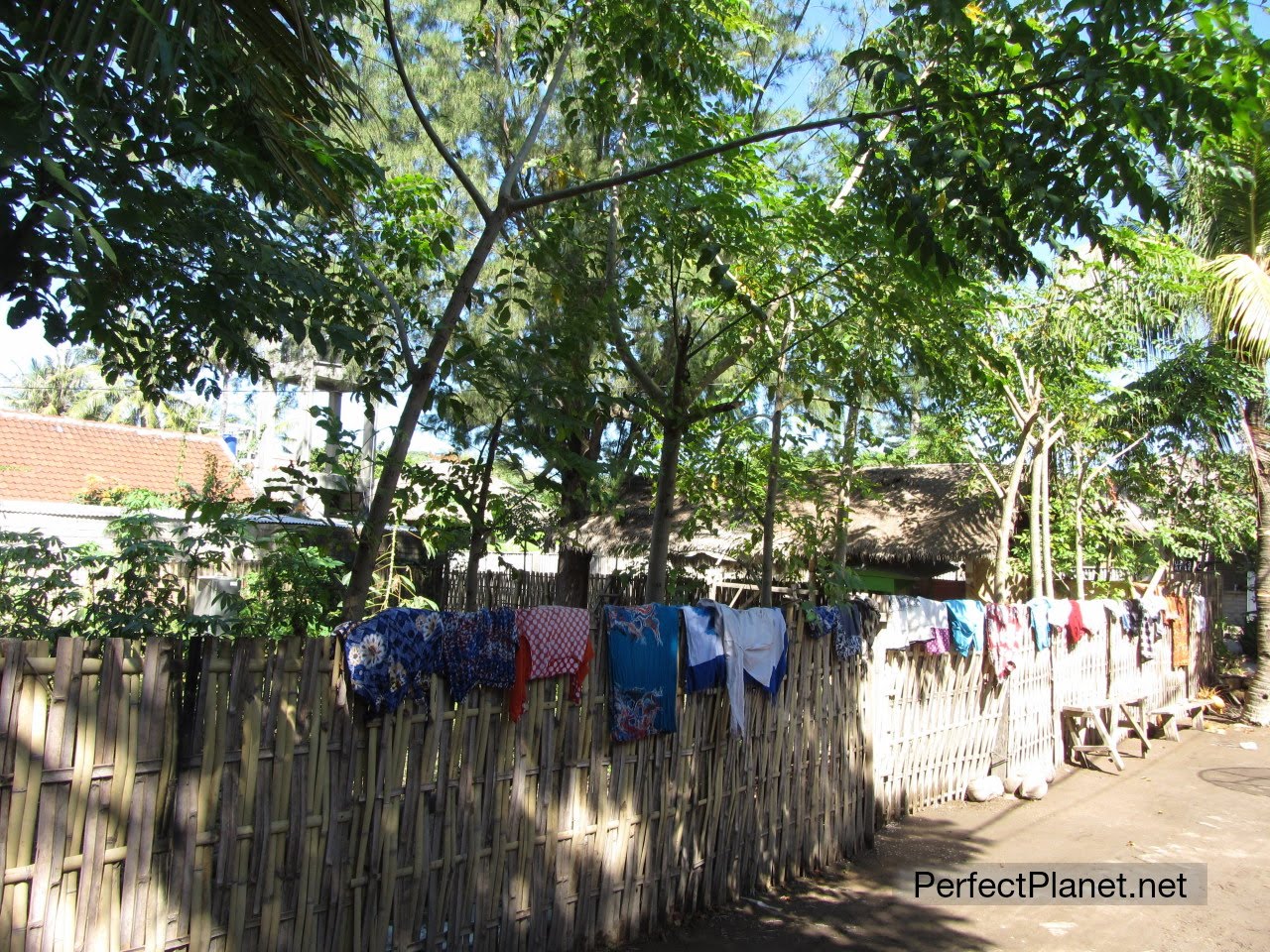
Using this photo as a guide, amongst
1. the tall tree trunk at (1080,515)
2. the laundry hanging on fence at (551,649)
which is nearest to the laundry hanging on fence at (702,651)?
the laundry hanging on fence at (551,649)

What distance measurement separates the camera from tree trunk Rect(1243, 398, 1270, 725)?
1437 cm

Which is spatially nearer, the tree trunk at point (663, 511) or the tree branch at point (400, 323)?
the tree branch at point (400, 323)

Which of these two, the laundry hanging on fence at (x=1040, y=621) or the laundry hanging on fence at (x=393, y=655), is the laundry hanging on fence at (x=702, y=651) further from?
the laundry hanging on fence at (x=1040, y=621)


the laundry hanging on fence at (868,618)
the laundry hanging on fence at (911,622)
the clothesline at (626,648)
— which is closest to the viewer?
the clothesline at (626,648)

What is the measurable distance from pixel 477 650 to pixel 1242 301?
13.1 m

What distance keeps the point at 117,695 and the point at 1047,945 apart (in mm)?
5163

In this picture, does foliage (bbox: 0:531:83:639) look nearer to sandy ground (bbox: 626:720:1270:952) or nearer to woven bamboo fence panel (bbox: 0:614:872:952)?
woven bamboo fence panel (bbox: 0:614:872:952)

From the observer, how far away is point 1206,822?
864cm

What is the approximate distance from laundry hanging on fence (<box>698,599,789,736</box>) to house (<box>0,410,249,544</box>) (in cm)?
1239

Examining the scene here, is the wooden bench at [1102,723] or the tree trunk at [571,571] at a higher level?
the tree trunk at [571,571]

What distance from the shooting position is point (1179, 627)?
1435cm

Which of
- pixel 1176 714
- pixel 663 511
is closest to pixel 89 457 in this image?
pixel 663 511

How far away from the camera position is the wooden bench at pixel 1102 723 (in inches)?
420

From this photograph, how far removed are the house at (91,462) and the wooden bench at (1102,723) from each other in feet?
43.6
